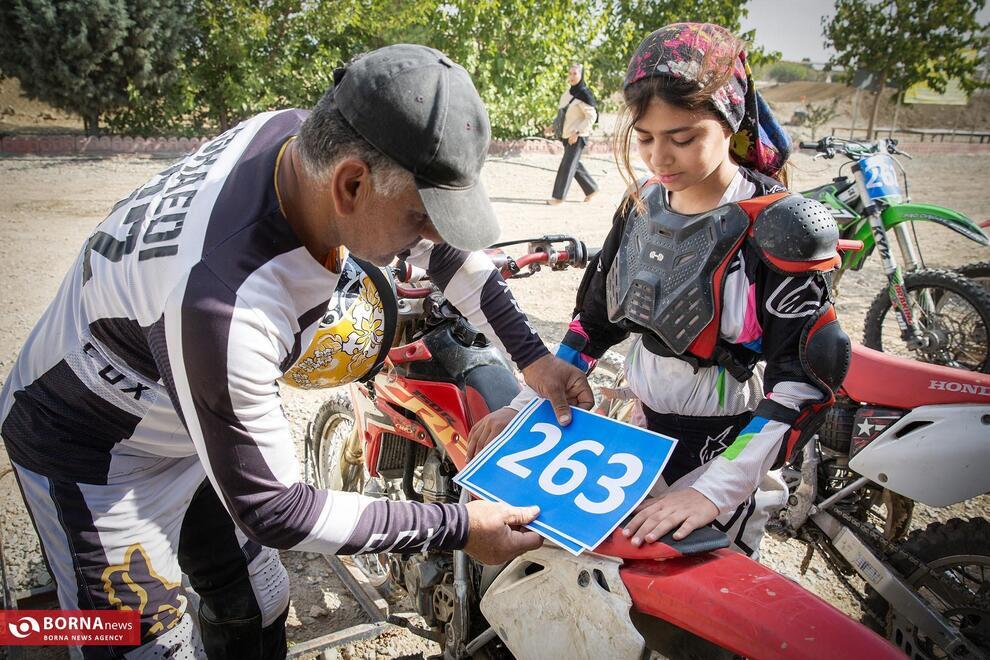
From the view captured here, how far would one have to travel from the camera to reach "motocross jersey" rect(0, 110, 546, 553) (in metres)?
1.35

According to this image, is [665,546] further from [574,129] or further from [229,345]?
[574,129]

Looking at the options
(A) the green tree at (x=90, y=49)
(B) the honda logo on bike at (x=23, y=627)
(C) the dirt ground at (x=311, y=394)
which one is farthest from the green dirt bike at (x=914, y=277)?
(A) the green tree at (x=90, y=49)

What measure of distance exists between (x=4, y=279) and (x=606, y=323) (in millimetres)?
6897

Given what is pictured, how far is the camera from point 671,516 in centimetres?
155

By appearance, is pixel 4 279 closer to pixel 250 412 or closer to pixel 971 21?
pixel 250 412

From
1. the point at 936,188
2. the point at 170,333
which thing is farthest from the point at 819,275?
the point at 936,188

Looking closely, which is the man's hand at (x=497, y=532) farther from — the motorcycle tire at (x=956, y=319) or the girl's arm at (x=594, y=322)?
the motorcycle tire at (x=956, y=319)

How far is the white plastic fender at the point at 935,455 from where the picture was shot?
7.18ft

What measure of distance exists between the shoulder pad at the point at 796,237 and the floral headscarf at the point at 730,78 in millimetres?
277

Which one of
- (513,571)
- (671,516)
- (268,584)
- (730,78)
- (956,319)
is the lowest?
(268,584)

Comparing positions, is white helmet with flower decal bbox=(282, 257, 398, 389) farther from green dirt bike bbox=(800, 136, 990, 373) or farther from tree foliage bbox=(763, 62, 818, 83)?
tree foliage bbox=(763, 62, 818, 83)

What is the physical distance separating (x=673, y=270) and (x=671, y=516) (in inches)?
25.3

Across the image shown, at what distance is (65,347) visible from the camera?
5.61 feet

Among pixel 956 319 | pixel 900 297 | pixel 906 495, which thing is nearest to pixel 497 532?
pixel 906 495
